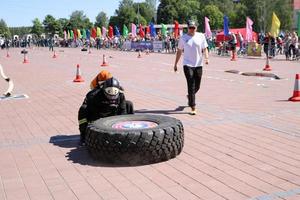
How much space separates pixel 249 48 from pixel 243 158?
26.9m

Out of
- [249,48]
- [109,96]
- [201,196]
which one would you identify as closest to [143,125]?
Answer: [109,96]

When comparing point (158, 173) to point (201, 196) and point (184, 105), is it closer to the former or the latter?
point (201, 196)

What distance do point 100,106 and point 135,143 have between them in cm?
134

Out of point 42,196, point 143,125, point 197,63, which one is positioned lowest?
point 42,196

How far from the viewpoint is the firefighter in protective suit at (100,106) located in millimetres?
6348

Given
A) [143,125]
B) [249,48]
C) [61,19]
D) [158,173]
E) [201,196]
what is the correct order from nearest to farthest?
[201,196] < [158,173] < [143,125] < [249,48] < [61,19]

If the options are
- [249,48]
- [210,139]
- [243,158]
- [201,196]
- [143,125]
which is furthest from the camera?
[249,48]

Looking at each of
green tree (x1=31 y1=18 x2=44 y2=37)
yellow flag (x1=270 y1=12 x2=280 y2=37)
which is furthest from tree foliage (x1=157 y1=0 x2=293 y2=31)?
yellow flag (x1=270 y1=12 x2=280 y2=37)

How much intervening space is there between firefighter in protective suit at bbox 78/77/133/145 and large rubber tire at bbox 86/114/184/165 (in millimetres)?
686

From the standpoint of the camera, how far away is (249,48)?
104 feet

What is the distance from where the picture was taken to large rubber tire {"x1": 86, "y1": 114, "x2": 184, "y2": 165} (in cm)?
542

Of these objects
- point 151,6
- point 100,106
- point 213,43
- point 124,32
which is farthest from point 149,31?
point 151,6

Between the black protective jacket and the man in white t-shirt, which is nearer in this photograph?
the black protective jacket

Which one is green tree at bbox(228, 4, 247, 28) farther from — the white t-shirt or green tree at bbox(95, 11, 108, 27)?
the white t-shirt
